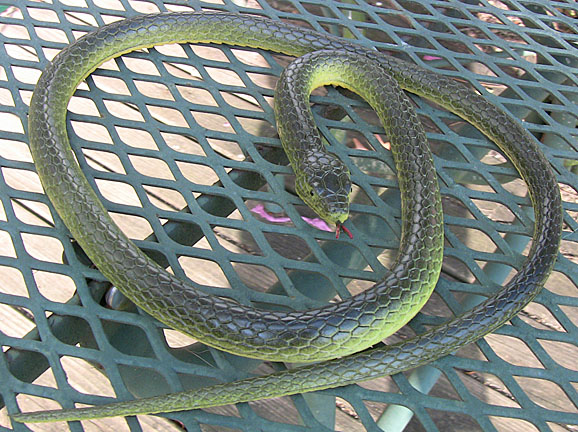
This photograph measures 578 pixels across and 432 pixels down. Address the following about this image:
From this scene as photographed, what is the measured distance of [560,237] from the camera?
3.19 ft

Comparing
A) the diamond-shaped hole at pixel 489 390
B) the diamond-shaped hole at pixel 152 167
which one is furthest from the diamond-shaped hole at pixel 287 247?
the diamond-shaped hole at pixel 489 390

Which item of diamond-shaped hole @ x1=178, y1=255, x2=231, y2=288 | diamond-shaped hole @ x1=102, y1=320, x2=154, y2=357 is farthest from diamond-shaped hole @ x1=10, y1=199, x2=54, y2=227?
diamond-shaped hole @ x1=102, y1=320, x2=154, y2=357

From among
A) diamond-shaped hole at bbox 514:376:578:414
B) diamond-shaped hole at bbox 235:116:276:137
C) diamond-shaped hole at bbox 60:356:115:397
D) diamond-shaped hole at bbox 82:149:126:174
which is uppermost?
diamond-shaped hole at bbox 235:116:276:137

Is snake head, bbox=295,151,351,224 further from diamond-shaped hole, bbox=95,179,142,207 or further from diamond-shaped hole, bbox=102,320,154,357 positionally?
diamond-shaped hole, bbox=95,179,142,207

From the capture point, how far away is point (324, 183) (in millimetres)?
1081

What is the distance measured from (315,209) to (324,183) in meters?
0.06

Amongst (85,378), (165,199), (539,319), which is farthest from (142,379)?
(539,319)

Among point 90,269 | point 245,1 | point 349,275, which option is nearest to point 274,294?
point 349,275

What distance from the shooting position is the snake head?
1.05 m

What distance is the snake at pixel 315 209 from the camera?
0.84 m

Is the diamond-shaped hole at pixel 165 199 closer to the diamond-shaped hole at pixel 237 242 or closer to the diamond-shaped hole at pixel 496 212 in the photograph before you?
the diamond-shaped hole at pixel 237 242

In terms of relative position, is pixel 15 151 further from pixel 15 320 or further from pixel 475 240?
pixel 475 240

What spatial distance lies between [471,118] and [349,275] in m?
0.52

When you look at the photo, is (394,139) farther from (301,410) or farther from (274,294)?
(301,410)
